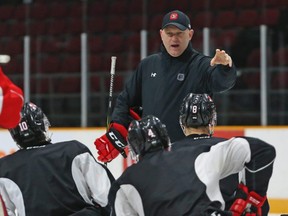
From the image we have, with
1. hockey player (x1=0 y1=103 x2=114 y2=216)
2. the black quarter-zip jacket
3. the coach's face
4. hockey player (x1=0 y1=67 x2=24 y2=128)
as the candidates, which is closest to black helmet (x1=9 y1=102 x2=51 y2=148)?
hockey player (x1=0 y1=103 x2=114 y2=216)

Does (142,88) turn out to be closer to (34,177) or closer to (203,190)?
(34,177)

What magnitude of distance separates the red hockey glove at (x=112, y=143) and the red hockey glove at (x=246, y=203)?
1.14 meters

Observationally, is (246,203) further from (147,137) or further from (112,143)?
(112,143)

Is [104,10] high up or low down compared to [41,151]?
up

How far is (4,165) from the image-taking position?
2.92 meters

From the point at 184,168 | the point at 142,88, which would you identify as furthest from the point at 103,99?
the point at 184,168

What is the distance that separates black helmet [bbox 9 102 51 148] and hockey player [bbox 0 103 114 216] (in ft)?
0.04

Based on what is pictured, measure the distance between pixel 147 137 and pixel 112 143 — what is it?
1.11 meters

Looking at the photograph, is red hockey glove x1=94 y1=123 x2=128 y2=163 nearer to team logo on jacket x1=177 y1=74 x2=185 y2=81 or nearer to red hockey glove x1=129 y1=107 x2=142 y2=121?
red hockey glove x1=129 y1=107 x2=142 y2=121

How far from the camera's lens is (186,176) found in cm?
A: 254

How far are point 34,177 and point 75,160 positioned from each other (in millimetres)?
147

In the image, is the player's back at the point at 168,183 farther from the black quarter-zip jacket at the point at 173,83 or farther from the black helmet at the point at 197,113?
the black quarter-zip jacket at the point at 173,83

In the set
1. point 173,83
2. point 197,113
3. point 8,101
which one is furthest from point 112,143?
point 8,101

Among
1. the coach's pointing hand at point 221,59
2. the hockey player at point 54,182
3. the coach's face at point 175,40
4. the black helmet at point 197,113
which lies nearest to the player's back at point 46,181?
the hockey player at point 54,182
